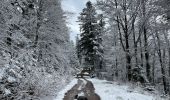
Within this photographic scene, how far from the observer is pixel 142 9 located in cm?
1912

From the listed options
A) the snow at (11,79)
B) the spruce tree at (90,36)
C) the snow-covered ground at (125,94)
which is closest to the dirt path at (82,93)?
the snow-covered ground at (125,94)

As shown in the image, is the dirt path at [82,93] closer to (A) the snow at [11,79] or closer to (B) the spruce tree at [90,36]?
(A) the snow at [11,79]

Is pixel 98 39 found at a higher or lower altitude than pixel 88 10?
lower

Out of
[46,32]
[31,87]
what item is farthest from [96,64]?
[31,87]

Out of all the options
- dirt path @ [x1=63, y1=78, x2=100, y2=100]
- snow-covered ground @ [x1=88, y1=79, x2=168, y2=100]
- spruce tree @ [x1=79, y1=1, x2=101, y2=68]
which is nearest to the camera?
snow-covered ground @ [x1=88, y1=79, x2=168, y2=100]

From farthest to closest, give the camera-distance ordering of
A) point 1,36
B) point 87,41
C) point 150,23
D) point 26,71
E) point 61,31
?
point 87,41 < point 150,23 < point 61,31 < point 26,71 < point 1,36

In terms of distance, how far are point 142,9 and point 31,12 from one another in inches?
439

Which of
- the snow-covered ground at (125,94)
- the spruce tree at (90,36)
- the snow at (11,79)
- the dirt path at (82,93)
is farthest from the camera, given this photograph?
the spruce tree at (90,36)

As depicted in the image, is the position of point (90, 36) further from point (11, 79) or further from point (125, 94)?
point (11, 79)

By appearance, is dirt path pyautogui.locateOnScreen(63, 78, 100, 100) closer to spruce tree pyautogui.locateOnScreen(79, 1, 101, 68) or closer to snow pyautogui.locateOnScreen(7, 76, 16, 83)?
snow pyautogui.locateOnScreen(7, 76, 16, 83)

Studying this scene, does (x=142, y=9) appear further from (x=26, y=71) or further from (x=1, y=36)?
(x=1, y=36)

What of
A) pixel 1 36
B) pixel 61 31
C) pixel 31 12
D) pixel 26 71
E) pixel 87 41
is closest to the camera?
pixel 1 36

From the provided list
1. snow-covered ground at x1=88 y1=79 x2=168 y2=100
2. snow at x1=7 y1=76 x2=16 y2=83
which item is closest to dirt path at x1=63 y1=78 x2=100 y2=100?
snow-covered ground at x1=88 y1=79 x2=168 y2=100

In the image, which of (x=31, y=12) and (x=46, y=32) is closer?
(x=31, y=12)
